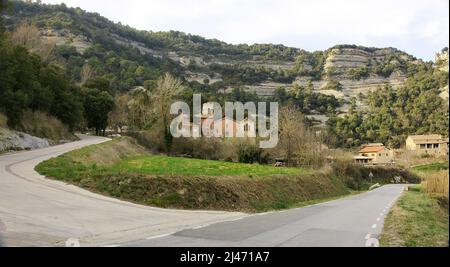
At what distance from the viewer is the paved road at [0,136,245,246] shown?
33.2 ft

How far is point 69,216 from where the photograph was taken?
13.0 meters

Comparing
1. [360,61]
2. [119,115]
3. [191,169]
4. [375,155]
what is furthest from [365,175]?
[360,61]

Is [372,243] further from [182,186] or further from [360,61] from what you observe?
[360,61]

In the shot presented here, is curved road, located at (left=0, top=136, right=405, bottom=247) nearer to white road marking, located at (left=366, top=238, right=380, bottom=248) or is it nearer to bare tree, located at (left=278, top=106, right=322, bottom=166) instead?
white road marking, located at (left=366, top=238, right=380, bottom=248)

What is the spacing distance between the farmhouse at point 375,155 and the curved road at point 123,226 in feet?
258

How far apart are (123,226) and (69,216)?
1.88m

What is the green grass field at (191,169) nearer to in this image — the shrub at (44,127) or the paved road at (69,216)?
the paved road at (69,216)

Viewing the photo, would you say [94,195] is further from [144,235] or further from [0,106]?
[0,106]

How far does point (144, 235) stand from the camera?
1096 cm

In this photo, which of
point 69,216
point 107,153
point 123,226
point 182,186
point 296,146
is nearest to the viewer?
point 123,226

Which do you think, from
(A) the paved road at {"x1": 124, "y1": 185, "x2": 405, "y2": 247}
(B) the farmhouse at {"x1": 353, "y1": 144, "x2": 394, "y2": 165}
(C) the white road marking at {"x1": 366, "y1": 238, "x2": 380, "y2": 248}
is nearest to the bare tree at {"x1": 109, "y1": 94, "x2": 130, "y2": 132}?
(B) the farmhouse at {"x1": 353, "y1": 144, "x2": 394, "y2": 165}

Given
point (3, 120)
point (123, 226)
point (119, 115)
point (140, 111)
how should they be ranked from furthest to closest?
point (119, 115) < point (140, 111) < point (3, 120) < point (123, 226)

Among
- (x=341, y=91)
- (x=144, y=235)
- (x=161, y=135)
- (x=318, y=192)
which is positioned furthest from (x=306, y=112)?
(x=144, y=235)

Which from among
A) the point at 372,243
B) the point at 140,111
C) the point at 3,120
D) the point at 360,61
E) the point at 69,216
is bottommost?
the point at 69,216
